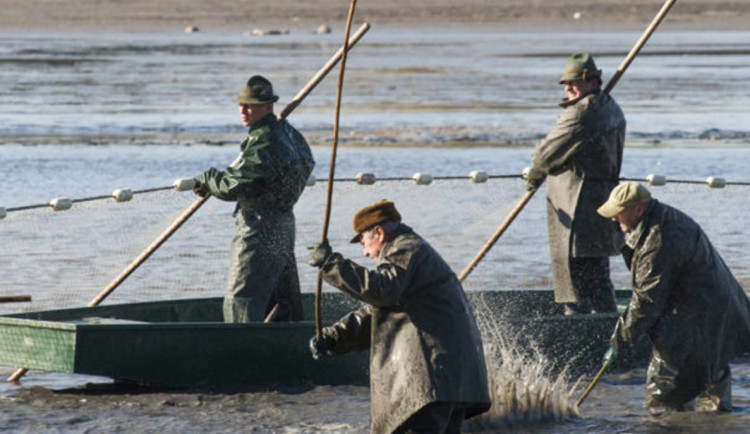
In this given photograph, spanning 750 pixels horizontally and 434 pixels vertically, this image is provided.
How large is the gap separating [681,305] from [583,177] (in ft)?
6.04

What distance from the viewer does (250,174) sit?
8.06m

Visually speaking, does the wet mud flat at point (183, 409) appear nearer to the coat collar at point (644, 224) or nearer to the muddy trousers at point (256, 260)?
the muddy trousers at point (256, 260)

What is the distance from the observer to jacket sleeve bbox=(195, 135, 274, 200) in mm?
8070

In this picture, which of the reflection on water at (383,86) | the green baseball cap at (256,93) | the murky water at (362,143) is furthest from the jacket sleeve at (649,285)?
the reflection on water at (383,86)

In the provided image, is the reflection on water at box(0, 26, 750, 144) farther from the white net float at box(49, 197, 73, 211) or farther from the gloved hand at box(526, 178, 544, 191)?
the white net float at box(49, 197, 73, 211)

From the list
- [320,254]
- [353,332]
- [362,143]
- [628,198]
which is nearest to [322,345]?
[353,332]

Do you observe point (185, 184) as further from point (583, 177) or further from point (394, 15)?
point (394, 15)

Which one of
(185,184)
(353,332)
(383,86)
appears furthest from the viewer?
(383,86)

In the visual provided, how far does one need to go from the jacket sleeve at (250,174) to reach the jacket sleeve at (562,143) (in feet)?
5.45

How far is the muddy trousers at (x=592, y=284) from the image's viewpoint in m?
8.89

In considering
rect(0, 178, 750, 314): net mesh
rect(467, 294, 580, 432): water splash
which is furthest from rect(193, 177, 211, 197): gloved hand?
rect(467, 294, 580, 432): water splash

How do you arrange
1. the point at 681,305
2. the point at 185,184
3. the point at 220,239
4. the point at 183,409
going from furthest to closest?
1. the point at 220,239
2. the point at 185,184
3. the point at 183,409
4. the point at 681,305

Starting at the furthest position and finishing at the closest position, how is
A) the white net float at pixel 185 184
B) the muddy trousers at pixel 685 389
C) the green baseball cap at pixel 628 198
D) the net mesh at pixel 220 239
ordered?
1. the net mesh at pixel 220 239
2. the white net float at pixel 185 184
3. the muddy trousers at pixel 685 389
4. the green baseball cap at pixel 628 198

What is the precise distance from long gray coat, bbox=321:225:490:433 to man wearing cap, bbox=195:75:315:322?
7.67ft
